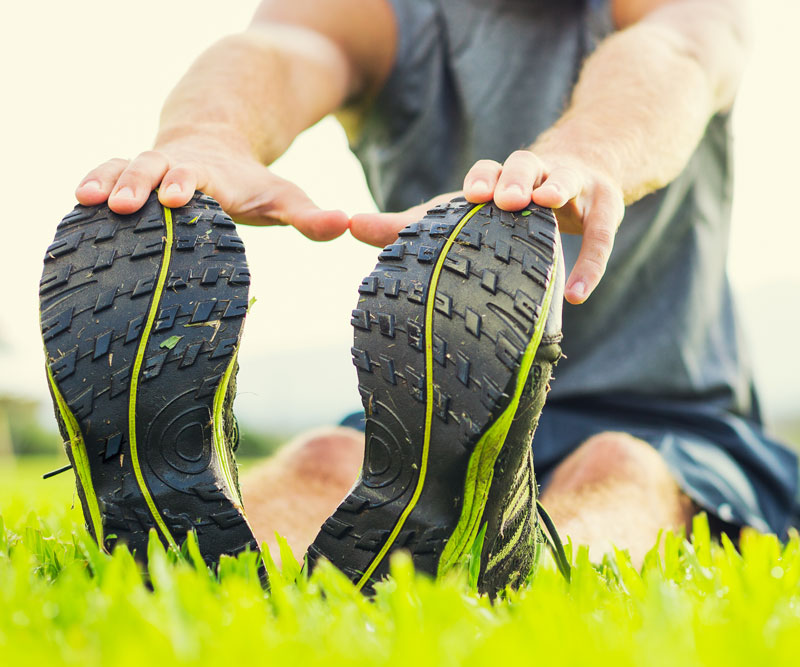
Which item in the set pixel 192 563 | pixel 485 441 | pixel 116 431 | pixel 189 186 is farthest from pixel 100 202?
pixel 485 441

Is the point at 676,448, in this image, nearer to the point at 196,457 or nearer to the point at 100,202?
the point at 196,457

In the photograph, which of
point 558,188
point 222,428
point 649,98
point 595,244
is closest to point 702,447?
point 649,98

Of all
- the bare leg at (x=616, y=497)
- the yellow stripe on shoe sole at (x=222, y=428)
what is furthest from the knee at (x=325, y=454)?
the yellow stripe on shoe sole at (x=222, y=428)

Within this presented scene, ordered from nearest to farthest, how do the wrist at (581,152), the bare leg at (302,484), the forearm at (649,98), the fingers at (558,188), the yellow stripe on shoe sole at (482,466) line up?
the yellow stripe on shoe sole at (482,466) → the fingers at (558,188) → the wrist at (581,152) → the forearm at (649,98) → the bare leg at (302,484)

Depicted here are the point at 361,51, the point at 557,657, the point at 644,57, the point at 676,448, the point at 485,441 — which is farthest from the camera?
the point at 361,51

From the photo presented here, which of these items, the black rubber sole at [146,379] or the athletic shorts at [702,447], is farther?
the athletic shorts at [702,447]

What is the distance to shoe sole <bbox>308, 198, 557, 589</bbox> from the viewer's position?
86 centimetres

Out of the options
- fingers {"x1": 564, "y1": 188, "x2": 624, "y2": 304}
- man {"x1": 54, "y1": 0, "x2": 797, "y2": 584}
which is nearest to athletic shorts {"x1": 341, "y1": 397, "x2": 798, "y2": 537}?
man {"x1": 54, "y1": 0, "x2": 797, "y2": 584}

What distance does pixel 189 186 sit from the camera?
40.5 inches

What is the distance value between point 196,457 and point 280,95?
1088mm

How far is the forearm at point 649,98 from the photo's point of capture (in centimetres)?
127

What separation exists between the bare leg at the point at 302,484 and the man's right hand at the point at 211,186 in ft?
1.79

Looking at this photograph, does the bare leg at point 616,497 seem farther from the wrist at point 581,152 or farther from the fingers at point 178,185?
the fingers at point 178,185

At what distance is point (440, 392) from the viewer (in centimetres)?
86
